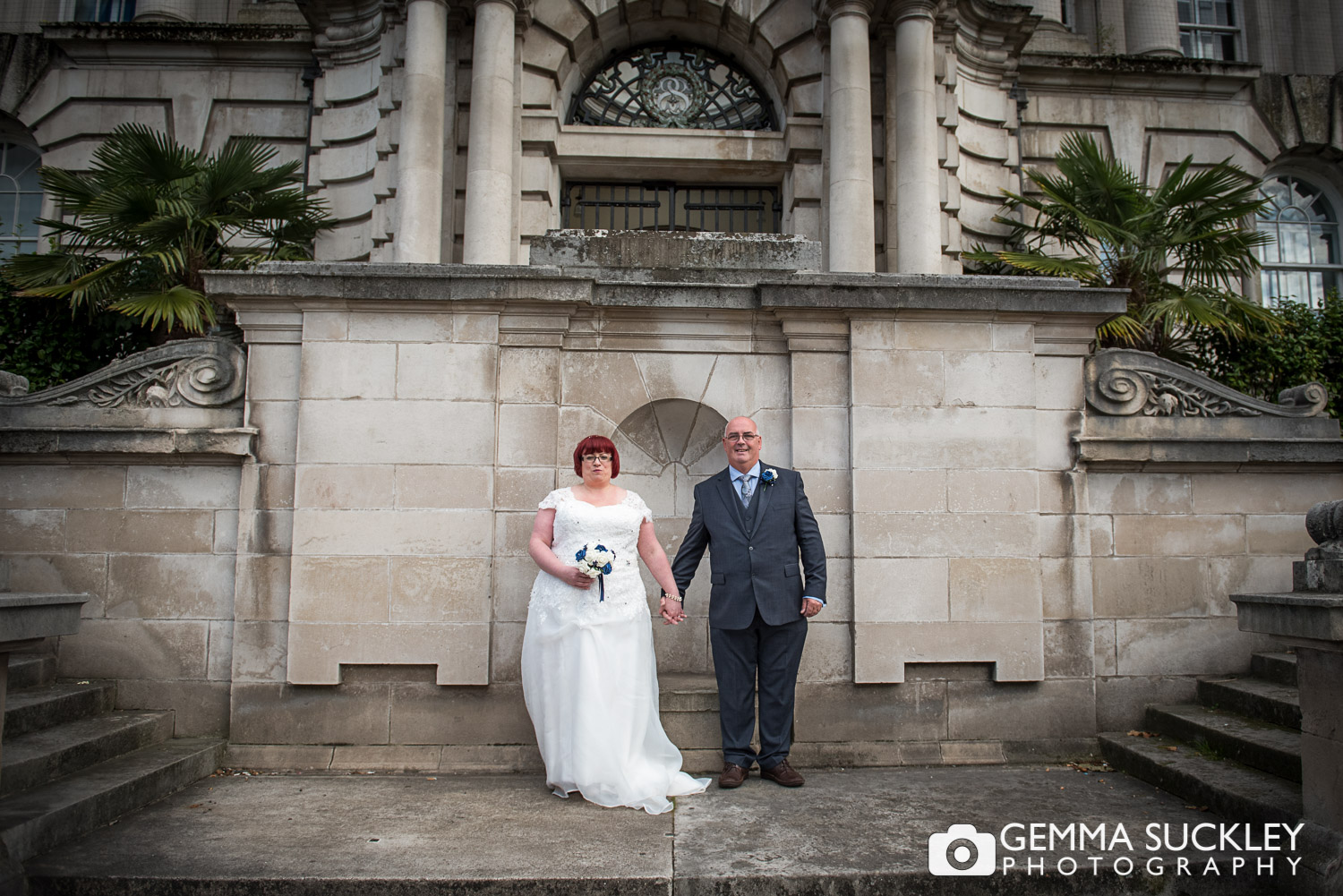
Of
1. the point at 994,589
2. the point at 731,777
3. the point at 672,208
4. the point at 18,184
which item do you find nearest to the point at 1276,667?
the point at 994,589

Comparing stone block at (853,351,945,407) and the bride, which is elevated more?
stone block at (853,351,945,407)

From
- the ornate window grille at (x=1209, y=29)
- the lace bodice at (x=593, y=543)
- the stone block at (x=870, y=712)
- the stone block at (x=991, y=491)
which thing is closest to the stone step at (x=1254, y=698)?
the stone block at (x=991, y=491)

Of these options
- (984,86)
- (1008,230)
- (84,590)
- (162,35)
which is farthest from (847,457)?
(162,35)

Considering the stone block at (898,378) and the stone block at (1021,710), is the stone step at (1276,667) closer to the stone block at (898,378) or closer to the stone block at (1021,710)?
the stone block at (1021,710)

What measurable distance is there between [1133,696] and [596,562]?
13.3ft

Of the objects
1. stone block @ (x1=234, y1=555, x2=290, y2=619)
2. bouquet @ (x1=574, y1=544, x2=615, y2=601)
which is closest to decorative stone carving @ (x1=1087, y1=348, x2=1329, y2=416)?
bouquet @ (x1=574, y1=544, x2=615, y2=601)

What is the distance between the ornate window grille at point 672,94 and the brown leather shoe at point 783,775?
11.3 meters

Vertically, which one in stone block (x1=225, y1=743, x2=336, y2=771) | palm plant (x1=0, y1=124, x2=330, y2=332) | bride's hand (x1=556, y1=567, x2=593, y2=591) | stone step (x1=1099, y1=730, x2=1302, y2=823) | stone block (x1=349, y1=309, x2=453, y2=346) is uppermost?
palm plant (x1=0, y1=124, x2=330, y2=332)

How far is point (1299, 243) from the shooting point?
56.1ft

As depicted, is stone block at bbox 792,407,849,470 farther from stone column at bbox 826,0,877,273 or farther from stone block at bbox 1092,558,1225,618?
stone column at bbox 826,0,877,273

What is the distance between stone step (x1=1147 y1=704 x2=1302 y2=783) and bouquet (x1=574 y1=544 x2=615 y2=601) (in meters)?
3.85

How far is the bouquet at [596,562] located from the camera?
516cm

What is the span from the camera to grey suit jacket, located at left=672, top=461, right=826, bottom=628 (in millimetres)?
5383

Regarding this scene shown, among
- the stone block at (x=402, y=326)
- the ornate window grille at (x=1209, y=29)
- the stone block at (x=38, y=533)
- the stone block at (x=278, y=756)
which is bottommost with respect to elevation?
the stone block at (x=278, y=756)
